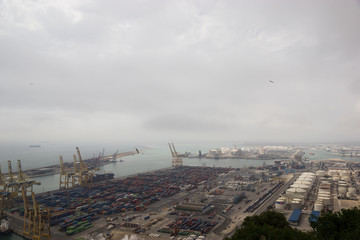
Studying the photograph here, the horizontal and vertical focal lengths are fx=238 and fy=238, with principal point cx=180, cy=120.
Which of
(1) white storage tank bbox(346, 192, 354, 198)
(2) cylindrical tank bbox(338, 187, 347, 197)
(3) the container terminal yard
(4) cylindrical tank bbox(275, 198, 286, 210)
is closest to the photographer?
(3) the container terminal yard

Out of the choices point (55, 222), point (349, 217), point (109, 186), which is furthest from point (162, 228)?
point (109, 186)

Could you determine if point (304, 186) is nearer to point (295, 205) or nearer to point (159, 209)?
point (295, 205)

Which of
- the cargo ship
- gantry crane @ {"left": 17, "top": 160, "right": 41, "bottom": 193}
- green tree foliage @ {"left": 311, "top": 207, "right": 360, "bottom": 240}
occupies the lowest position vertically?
the cargo ship

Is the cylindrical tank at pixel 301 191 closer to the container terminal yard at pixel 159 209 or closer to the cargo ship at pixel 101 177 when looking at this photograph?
the container terminal yard at pixel 159 209

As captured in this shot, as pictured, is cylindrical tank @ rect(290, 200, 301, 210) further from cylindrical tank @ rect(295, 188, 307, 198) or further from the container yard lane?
cylindrical tank @ rect(295, 188, 307, 198)

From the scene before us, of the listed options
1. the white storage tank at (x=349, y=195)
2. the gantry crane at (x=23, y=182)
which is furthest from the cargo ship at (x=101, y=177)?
→ the white storage tank at (x=349, y=195)

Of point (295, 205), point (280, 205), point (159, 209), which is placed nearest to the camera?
point (295, 205)

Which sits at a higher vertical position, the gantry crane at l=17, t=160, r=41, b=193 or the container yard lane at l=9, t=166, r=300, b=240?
the gantry crane at l=17, t=160, r=41, b=193

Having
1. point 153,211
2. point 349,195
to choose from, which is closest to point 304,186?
point 349,195

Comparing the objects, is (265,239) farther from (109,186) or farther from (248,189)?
(109,186)

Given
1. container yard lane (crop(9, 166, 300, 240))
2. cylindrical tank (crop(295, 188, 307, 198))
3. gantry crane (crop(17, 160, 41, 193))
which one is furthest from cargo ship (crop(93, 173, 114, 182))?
cylindrical tank (crop(295, 188, 307, 198))

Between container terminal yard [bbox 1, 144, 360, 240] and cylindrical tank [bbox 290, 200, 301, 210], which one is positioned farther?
cylindrical tank [bbox 290, 200, 301, 210]
